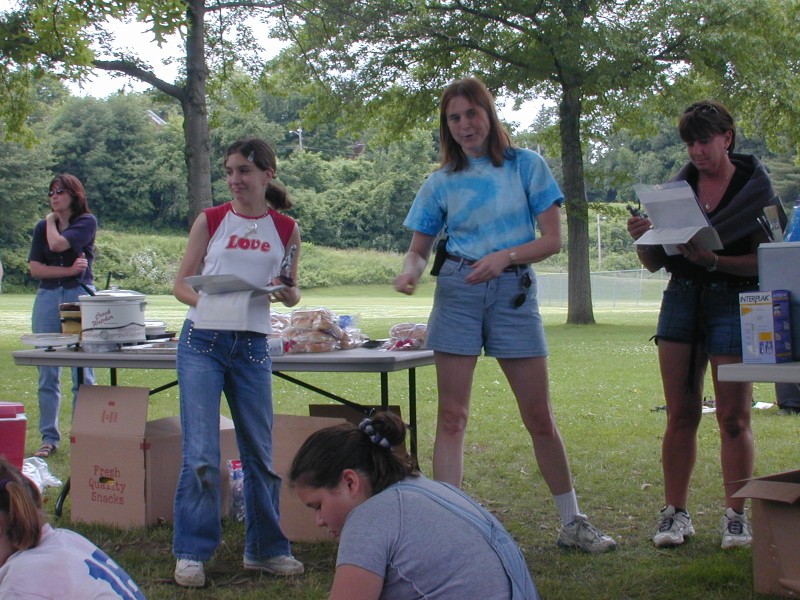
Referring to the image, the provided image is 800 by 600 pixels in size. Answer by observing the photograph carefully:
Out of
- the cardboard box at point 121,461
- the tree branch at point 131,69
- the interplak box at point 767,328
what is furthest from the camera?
the tree branch at point 131,69

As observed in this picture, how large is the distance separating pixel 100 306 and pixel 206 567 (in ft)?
4.40

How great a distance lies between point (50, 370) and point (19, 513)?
4248 millimetres

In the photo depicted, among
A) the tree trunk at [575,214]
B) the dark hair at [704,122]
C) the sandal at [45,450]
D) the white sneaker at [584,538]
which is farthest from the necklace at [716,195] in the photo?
the tree trunk at [575,214]

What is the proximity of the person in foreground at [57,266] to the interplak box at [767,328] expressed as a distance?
168 inches

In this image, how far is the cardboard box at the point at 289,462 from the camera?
4203 mm

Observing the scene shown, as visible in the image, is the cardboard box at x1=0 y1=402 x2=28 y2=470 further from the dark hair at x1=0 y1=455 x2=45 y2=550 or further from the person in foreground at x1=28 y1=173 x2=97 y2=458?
the dark hair at x1=0 y1=455 x2=45 y2=550

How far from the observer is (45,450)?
19.9ft

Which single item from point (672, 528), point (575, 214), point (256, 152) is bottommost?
point (672, 528)

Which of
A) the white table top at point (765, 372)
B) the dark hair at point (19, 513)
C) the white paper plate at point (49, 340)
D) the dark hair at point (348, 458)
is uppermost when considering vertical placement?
the white table top at point (765, 372)

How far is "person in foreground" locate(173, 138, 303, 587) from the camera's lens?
3.51 meters

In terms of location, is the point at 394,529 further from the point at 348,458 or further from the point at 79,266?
the point at 79,266

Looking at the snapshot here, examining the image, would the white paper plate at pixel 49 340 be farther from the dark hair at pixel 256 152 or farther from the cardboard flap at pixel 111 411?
the dark hair at pixel 256 152

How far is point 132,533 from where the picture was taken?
4.29 metres

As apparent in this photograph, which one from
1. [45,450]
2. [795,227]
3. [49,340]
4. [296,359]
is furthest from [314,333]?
[45,450]
